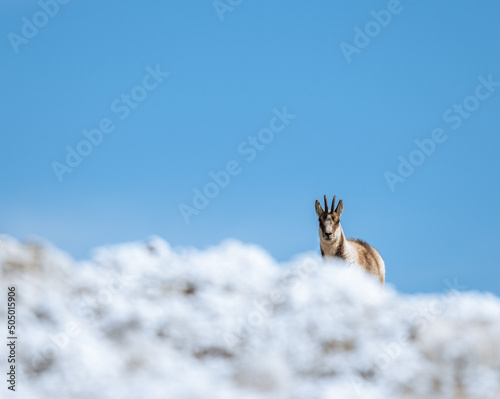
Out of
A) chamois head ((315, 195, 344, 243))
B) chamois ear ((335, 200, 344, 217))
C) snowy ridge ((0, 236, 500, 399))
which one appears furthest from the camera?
chamois ear ((335, 200, 344, 217))

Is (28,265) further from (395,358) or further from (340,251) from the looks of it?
(340,251)

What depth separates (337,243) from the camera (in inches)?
643

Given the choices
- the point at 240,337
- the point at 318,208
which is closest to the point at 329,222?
the point at 318,208

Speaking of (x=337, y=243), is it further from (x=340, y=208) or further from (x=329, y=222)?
(x=340, y=208)

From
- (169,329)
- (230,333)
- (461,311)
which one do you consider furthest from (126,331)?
(461,311)

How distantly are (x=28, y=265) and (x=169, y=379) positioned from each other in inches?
76.7

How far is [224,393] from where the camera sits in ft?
16.4

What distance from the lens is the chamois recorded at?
16266 mm

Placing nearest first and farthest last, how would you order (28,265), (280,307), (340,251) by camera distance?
(280,307) → (28,265) → (340,251)

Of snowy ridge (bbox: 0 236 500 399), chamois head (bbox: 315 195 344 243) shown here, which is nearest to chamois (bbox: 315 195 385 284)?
chamois head (bbox: 315 195 344 243)

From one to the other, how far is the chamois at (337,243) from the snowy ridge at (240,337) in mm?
10035

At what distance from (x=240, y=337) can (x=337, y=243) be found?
11065 millimetres

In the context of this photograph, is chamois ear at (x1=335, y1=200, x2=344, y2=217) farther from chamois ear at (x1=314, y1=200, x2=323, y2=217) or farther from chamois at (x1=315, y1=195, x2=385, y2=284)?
chamois ear at (x1=314, y1=200, x2=323, y2=217)

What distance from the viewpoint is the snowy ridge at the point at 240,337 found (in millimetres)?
5039
